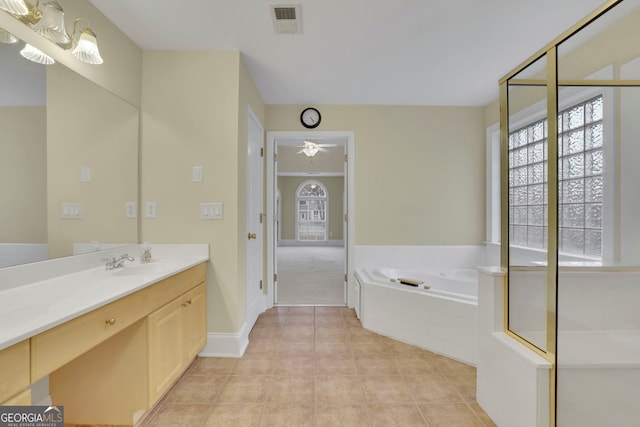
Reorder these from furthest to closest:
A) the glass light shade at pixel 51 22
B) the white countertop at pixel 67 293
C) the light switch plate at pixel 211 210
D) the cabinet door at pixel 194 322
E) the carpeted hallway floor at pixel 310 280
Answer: the carpeted hallway floor at pixel 310 280 < the light switch plate at pixel 211 210 < the cabinet door at pixel 194 322 < the glass light shade at pixel 51 22 < the white countertop at pixel 67 293

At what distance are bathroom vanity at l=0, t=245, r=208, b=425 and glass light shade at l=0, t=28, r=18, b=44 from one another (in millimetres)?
1172

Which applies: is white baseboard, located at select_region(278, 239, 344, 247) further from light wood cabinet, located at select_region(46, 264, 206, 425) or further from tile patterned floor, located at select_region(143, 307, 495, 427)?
light wood cabinet, located at select_region(46, 264, 206, 425)

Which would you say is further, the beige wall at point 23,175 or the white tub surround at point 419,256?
the white tub surround at point 419,256

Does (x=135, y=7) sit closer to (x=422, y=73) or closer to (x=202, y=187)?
(x=202, y=187)

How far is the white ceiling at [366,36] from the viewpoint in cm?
184

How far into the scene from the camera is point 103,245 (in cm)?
194

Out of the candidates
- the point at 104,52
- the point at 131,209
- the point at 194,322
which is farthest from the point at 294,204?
the point at 104,52

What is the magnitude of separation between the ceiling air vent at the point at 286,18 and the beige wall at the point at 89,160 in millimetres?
1258

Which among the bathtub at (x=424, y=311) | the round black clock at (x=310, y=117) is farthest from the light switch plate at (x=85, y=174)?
the bathtub at (x=424, y=311)

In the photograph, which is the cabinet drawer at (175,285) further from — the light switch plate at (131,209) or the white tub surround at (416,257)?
the white tub surround at (416,257)

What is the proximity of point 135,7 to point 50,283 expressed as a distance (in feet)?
5.71

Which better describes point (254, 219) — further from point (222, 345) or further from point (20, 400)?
point (20, 400)

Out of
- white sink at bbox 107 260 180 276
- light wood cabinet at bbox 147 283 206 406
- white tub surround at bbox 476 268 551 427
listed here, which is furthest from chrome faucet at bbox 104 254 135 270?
white tub surround at bbox 476 268 551 427

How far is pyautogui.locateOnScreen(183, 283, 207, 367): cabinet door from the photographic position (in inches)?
78.6
